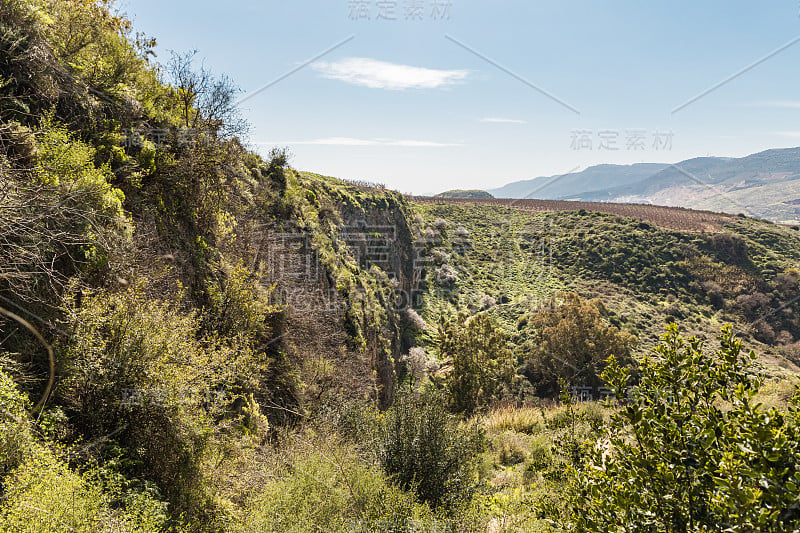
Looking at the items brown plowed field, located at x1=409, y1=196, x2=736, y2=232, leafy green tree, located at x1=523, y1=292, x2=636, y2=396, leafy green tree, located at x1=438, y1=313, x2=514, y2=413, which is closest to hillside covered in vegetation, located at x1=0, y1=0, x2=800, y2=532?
leafy green tree, located at x1=438, y1=313, x2=514, y2=413

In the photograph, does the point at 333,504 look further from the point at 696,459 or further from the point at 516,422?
the point at 516,422

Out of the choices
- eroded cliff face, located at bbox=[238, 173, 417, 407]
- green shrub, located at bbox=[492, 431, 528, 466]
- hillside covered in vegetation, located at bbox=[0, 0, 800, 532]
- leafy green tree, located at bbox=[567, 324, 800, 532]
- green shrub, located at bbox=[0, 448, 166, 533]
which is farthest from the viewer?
eroded cliff face, located at bbox=[238, 173, 417, 407]

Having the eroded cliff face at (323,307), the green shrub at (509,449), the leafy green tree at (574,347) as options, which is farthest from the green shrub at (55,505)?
the leafy green tree at (574,347)

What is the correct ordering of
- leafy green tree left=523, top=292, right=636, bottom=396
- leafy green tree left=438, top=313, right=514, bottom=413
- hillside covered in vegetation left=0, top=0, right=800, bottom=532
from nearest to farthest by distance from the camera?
hillside covered in vegetation left=0, top=0, right=800, bottom=532
leafy green tree left=438, top=313, right=514, bottom=413
leafy green tree left=523, top=292, right=636, bottom=396

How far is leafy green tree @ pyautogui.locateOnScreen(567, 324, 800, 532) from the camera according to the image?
1.69m

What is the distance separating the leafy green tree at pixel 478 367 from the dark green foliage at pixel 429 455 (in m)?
11.9

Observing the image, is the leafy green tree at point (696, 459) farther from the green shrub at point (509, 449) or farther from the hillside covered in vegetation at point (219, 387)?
the green shrub at point (509, 449)

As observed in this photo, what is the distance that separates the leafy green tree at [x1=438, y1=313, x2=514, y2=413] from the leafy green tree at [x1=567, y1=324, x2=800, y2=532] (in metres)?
16.1

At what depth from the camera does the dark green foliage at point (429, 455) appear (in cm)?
593

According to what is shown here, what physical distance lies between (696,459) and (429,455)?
15.4 feet

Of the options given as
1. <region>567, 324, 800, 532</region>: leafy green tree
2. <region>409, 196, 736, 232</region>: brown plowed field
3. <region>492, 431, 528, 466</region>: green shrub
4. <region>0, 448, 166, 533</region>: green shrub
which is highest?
<region>409, 196, 736, 232</region>: brown plowed field

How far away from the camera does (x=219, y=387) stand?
29.7ft

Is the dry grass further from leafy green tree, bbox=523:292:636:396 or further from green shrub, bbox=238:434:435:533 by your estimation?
leafy green tree, bbox=523:292:636:396

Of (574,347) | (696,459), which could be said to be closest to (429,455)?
(696,459)
